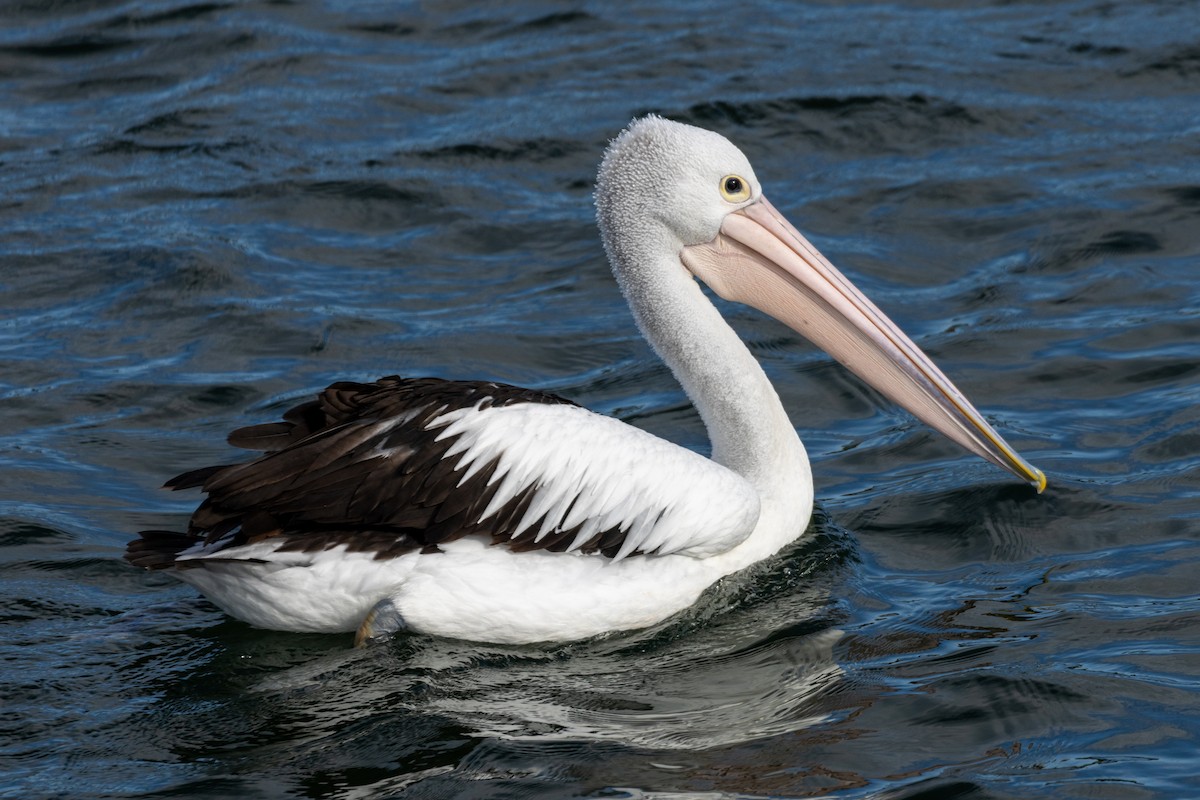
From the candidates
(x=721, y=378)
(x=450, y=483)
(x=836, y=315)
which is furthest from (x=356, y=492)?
(x=836, y=315)

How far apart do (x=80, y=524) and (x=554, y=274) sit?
3028 millimetres

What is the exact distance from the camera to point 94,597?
502 centimetres

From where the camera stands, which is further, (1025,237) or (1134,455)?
(1025,237)

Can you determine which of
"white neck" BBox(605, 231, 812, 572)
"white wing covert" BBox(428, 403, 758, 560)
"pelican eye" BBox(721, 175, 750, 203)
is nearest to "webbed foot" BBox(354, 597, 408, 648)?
"white wing covert" BBox(428, 403, 758, 560)

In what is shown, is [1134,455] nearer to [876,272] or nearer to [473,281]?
[876,272]

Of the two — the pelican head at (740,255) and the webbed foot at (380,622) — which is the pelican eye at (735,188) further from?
the webbed foot at (380,622)

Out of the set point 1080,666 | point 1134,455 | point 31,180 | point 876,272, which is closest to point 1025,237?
point 876,272

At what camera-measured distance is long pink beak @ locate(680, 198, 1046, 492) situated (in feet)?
17.0

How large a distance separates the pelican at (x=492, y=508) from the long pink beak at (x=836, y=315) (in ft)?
0.26

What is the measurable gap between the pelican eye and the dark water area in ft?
3.87

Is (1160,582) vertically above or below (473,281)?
below

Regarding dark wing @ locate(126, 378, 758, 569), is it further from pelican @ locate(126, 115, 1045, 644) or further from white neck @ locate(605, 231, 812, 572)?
white neck @ locate(605, 231, 812, 572)

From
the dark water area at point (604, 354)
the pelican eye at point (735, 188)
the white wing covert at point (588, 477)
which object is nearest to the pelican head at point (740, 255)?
the pelican eye at point (735, 188)

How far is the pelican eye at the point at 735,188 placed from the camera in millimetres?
5152
